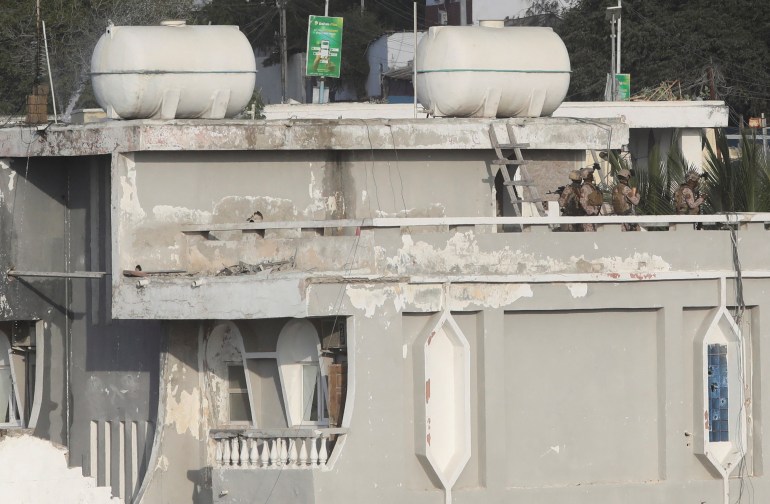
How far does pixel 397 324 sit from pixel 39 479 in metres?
6.17

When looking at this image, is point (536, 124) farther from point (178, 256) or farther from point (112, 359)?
point (112, 359)

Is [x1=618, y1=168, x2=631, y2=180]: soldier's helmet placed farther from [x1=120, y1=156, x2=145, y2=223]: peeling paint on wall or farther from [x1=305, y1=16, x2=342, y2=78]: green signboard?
[x1=305, y1=16, x2=342, y2=78]: green signboard

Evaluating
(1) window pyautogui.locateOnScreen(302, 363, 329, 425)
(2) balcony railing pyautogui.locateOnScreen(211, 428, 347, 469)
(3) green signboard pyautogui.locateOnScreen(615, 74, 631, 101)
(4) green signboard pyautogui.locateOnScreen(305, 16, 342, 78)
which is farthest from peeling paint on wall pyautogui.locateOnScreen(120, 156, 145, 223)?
(3) green signboard pyautogui.locateOnScreen(615, 74, 631, 101)

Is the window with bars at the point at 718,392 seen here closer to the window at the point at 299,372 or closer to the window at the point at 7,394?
the window at the point at 299,372

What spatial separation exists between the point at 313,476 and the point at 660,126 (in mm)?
16734

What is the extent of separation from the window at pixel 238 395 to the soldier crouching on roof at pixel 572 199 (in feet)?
14.6

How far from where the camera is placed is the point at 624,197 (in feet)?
72.9

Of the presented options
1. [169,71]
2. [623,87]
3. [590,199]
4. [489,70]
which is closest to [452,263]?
[590,199]

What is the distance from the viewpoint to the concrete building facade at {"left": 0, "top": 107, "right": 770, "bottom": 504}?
20.3 metres

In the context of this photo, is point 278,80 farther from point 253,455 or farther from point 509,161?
point 253,455

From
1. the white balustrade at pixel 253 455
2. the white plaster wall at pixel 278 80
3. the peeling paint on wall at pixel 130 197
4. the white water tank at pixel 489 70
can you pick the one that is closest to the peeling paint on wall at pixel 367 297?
the white balustrade at pixel 253 455

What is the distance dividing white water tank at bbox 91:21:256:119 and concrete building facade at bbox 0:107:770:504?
1.62ft

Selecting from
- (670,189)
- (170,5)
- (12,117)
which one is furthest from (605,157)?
(170,5)

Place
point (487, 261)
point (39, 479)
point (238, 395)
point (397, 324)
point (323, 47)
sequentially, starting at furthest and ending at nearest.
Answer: point (323, 47) < point (39, 479) < point (238, 395) < point (487, 261) < point (397, 324)
